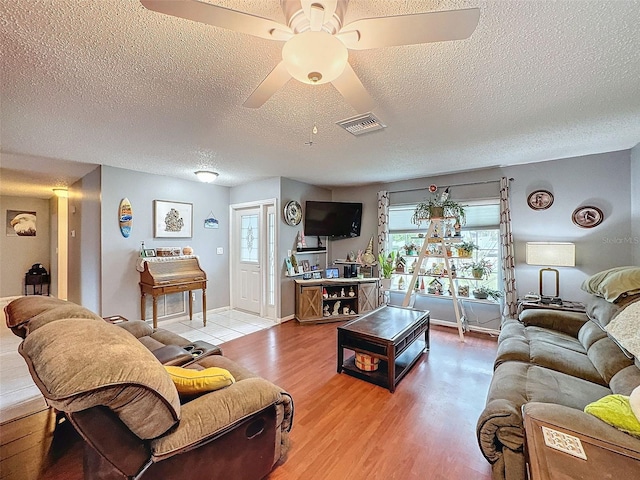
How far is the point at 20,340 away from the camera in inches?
151

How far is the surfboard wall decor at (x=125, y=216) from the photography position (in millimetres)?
3926

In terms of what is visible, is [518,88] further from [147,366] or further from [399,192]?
[399,192]

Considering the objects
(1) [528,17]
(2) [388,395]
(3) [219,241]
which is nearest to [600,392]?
(2) [388,395]

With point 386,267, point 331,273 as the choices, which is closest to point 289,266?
point 331,273

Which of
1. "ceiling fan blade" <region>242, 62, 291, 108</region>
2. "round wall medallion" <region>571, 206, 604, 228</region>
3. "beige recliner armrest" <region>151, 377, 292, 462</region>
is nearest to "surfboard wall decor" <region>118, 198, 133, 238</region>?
"ceiling fan blade" <region>242, 62, 291, 108</region>

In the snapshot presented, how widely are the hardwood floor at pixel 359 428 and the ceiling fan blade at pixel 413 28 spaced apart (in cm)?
230

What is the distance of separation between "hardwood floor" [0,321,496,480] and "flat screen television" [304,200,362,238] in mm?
2456

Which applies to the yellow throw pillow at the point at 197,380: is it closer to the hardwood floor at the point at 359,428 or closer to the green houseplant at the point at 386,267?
the hardwood floor at the point at 359,428

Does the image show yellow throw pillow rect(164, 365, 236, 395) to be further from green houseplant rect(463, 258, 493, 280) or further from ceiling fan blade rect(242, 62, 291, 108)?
green houseplant rect(463, 258, 493, 280)

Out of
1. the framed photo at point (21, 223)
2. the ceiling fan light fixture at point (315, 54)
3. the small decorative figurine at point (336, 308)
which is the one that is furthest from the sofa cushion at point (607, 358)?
the framed photo at point (21, 223)

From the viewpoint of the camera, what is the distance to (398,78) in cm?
175

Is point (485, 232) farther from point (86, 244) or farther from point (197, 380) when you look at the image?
point (86, 244)

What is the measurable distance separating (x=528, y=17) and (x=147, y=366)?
2269 millimetres

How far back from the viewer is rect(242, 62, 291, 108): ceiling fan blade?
134 cm
